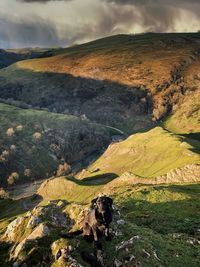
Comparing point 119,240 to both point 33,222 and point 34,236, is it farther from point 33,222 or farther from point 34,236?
point 33,222

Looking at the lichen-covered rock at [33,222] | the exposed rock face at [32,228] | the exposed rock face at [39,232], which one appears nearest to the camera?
the exposed rock face at [32,228]

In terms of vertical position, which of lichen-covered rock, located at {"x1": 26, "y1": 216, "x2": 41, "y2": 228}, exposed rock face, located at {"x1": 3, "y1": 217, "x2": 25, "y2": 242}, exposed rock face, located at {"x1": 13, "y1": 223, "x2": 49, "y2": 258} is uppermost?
exposed rock face, located at {"x1": 13, "y1": 223, "x2": 49, "y2": 258}

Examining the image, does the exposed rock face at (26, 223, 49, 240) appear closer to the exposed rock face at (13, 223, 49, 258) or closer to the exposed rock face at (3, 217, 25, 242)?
the exposed rock face at (13, 223, 49, 258)

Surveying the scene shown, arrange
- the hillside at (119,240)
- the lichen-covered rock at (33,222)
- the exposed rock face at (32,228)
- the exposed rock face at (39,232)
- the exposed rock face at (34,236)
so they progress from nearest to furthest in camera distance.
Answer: the hillside at (119,240) < the exposed rock face at (32,228) < the exposed rock face at (34,236) < the exposed rock face at (39,232) < the lichen-covered rock at (33,222)

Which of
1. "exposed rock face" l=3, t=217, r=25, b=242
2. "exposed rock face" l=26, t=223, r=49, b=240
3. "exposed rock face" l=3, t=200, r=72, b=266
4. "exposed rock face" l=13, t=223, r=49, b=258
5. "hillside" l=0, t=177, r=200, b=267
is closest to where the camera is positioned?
"hillside" l=0, t=177, r=200, b=267

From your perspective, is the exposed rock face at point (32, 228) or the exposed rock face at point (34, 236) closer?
the exposed rock face at point (32, 228)

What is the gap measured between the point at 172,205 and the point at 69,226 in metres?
27.0

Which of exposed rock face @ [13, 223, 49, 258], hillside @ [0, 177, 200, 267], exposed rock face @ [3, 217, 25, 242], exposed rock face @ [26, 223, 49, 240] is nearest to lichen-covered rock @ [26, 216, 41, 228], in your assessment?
hillside @ [0, 177, 200, 267]

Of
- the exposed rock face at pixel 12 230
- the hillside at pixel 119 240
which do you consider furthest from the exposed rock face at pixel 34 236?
the exposed rock face at pixel 12 230

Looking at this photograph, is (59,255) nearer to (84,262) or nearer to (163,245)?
(84,262)

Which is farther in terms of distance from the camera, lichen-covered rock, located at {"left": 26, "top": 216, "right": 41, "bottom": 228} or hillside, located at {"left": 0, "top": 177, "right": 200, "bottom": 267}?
lichen-covered rock, located at {"left": 26, "top": 216, "right": 41, "bottom": 228}

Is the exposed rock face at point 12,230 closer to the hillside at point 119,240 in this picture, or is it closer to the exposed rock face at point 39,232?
the hillside at point 119,240

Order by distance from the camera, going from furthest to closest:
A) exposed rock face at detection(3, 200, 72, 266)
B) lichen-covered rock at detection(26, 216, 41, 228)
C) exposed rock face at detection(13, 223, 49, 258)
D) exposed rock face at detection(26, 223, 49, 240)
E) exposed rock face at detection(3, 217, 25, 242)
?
1. exposed rock face at detection(3, 217, 25, 242)
2. lichen-covered rock at detection(26, 216, 41, 228)
3. exposed rock face at detection(26, 223, 49, 240)
4. exposed rock face at detection(13, 223, 49, 258)
5. exposed rock face at detection(3, 200, 72, 266)

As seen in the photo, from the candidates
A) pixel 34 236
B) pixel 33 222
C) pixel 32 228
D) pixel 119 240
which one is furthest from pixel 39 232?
pixel 119 240
